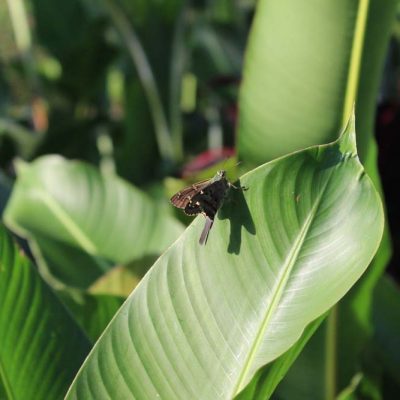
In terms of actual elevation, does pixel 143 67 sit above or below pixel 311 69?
below

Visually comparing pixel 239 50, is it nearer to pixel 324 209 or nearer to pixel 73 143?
pixel 73 143

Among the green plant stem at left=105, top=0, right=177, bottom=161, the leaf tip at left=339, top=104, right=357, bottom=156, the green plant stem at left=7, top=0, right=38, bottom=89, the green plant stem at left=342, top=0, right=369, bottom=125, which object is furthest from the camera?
the green plant stem at left=7, top=0, right=38, bottom=89

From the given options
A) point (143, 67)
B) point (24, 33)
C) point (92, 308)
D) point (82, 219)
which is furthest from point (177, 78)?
point (92, 308)

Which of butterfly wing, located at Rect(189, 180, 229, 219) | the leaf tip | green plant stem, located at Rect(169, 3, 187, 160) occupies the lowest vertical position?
green plant stem, located at Rect(169, 3, 187, 160)

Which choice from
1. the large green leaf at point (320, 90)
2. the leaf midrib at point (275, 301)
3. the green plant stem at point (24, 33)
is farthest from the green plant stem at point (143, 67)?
the leaf midrib at point (275, 301)

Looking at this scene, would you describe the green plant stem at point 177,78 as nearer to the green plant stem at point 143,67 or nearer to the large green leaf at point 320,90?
the green plant stem at point 143,67

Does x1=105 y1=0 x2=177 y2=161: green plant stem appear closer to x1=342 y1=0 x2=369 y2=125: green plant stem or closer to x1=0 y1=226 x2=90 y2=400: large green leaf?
x1=342 y1=0 x2=369 y2=125: green plant stem

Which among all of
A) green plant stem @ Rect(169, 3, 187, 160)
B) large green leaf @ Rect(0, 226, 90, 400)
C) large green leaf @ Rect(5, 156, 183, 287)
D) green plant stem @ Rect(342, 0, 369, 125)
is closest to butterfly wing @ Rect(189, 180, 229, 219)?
large green leaf @ Rect(0, 226, 90, 400)

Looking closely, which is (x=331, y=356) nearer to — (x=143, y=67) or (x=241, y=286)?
(x=241, y=286)
